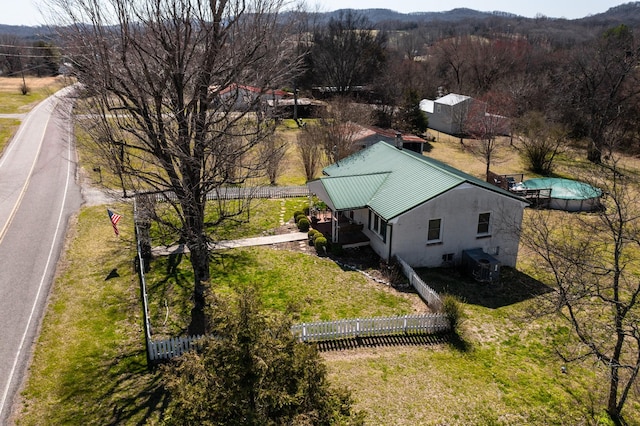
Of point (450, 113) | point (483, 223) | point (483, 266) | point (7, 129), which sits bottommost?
point (483, 266)

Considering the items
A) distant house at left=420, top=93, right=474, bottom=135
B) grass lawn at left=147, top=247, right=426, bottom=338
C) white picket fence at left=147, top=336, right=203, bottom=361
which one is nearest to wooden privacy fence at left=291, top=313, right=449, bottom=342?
grass lawn at left=147, top=247, right=426, bottom=338

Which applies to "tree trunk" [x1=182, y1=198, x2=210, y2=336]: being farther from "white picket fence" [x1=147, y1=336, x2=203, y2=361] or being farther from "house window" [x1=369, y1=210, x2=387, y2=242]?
"house window" [x1=369, y1=210, x2=387, y2=242]

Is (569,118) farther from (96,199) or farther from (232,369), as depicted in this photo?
(232,369)

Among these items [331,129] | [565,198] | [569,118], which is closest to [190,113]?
[331,129]

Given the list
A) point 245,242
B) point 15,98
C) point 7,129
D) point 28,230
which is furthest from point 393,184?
point 15,98

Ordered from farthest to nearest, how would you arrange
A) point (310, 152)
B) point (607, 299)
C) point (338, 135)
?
point (338, 135) → point (310, 152) → point (607, 299)

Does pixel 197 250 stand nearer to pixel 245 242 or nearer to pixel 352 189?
pixel 245 242

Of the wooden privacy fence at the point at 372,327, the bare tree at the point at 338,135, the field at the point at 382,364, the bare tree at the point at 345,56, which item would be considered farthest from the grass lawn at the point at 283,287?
the bare tree at the point at 345,56

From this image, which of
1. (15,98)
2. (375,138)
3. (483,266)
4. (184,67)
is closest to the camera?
(184,67)
